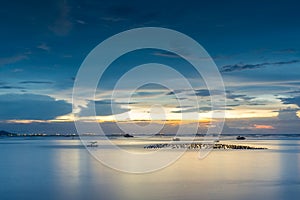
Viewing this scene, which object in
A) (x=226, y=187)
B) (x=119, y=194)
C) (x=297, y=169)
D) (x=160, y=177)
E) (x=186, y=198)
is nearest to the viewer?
(x=186, y=198)

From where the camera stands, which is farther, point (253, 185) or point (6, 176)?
point (6, 176)

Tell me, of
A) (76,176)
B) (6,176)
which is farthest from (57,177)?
(6,176)

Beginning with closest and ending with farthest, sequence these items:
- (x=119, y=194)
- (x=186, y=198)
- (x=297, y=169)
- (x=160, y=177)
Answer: (x=186, y=198) → (x=119, y=194) → (x=160, y=177) → (x=297, y=169)

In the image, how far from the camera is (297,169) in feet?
92.3

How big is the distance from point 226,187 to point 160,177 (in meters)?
4.97

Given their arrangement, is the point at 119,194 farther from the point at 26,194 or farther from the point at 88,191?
the point at 26,194

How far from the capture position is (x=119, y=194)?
17359 millimetres

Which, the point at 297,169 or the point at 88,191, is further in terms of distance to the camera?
the point at 297,169

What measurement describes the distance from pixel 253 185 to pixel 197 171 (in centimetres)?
660

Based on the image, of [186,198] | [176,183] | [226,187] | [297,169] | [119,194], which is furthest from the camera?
[297,169]

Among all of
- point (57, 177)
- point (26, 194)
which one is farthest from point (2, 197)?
point (57, 177)

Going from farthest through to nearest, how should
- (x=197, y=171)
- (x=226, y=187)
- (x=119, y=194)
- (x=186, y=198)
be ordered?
(x=197, y=171) < (x=226, y=187) < (x=119, y=194) < (x=186, y=198)

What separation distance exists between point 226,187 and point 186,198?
372 cm

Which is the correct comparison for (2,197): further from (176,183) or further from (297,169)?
(297,169)
